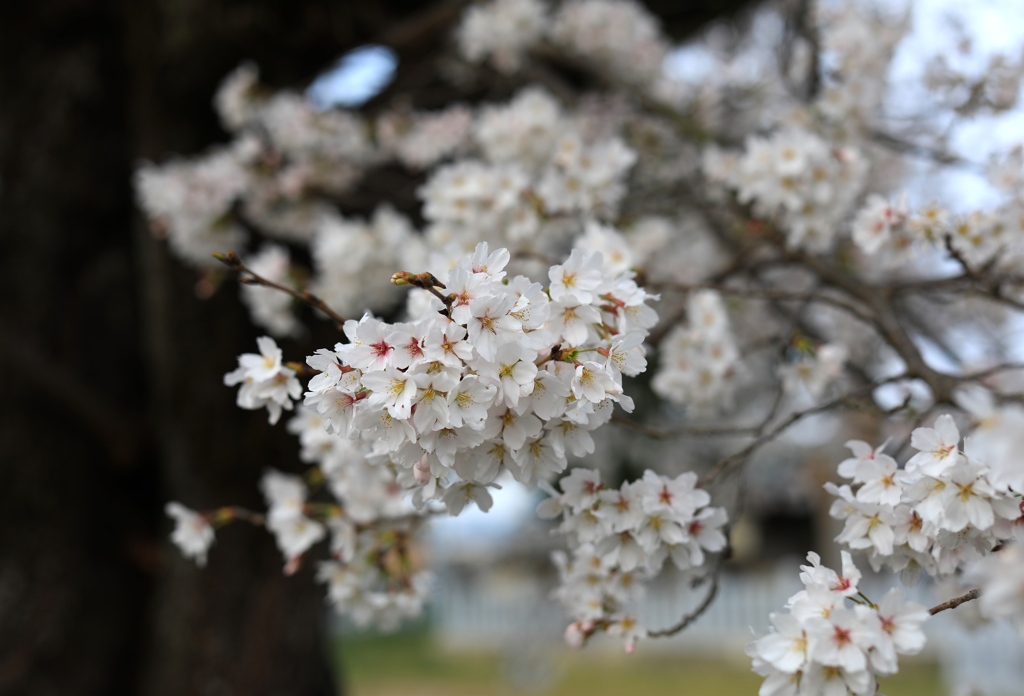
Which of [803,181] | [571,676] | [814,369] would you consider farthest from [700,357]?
[571,676]

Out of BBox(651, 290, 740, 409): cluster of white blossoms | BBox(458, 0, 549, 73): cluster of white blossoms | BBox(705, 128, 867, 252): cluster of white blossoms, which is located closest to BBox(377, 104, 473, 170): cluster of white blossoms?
BBox(458, 0, 549, 73): cluster of white blossoms

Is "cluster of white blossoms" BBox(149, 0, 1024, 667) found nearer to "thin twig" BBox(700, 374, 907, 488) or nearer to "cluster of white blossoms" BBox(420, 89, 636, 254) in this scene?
"cluster of white blossoms" BBox(420, 89, 636, 254)

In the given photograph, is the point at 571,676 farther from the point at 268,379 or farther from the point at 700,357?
the point at 268,379

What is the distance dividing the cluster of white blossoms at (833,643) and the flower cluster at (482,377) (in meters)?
0.33

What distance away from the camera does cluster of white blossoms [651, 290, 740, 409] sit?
2.05m

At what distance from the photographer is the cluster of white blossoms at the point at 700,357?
2.05 metres

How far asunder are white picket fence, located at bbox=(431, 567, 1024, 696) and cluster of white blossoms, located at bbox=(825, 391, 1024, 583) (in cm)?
336

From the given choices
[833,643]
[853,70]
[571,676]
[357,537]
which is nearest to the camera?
[833,643]

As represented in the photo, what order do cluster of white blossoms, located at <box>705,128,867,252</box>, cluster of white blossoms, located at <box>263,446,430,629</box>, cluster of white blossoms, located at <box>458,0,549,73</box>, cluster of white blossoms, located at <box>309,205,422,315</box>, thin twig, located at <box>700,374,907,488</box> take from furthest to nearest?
cluster of white blossoms, located at <box>458,0,549,73</box>
cluster of white blossoms, located at <box>309,205,422,315</box>
cluster of white blossoms, located at <box>705,128,867,252</box>
cluster of white blossoms, located at <box>263,446,430,629</box>
thin twig, located at <box>700,374,907,488</box>

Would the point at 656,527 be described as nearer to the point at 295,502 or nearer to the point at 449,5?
the point at 295,502

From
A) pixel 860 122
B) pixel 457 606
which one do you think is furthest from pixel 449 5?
pixel 457 606

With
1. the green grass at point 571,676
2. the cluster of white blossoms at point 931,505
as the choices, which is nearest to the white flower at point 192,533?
the cluster of white blossoms at point 931,505

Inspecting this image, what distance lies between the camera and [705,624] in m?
9.06

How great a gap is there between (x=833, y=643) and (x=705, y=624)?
8638 mm
